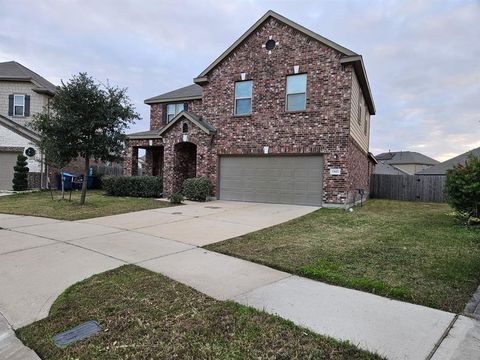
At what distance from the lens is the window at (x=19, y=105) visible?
74.6ft

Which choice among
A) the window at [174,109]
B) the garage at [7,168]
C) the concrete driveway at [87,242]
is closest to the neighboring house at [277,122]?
the concrete driveway at [87,242]

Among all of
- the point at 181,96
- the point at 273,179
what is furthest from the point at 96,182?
the point at 273,179

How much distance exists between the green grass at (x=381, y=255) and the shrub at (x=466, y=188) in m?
0.65

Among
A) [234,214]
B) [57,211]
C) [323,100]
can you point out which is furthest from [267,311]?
[323,100]

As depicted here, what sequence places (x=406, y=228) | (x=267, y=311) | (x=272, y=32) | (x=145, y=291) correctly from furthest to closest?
(x=272, y=32) → (x=406, y=228) → (x=145, y=291) → (x=267, y=311)

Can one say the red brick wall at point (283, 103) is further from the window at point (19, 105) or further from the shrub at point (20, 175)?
the window at point (19, 105)

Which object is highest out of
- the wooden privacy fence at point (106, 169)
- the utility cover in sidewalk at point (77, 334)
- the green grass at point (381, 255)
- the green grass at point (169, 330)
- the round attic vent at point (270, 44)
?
the round attic vent at point (270, 44)

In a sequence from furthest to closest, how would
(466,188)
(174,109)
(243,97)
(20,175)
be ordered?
(174,109), (20,175), (243,97), (466,188)

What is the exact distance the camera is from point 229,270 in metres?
5.36

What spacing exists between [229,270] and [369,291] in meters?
2.01

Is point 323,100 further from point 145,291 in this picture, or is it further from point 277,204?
point 145,291

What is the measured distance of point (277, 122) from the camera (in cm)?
1458

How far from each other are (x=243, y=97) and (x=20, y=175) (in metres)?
13.3

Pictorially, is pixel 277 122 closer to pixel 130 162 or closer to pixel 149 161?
pixel 149 161
